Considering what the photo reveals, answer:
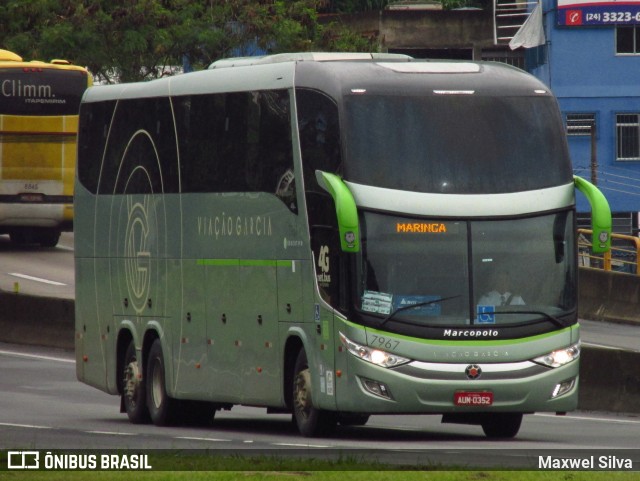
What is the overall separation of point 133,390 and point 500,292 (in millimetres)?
6329

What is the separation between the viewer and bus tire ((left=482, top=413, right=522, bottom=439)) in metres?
19.0

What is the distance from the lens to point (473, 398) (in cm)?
1767

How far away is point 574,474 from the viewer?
13.3m

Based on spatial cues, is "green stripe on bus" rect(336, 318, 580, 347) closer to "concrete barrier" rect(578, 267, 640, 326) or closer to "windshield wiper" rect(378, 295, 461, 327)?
"windshield wiper" rect(378, 295, 461, 327)

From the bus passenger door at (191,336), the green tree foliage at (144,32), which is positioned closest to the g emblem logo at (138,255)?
the bus passenger door at (191,336)

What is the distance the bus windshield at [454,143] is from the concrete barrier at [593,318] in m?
5.57

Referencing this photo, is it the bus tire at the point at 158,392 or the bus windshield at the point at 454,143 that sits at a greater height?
the bus windshield at the point at 454,143

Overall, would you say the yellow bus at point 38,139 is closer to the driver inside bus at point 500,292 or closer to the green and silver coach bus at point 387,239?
the green and silver coach bus at point 387,239

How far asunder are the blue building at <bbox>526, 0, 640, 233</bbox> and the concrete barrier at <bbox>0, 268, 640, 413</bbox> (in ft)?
73.1

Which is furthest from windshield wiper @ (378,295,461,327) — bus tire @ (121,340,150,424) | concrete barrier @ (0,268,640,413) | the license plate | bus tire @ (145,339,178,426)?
concrete barrier @ (0,268,640,413)

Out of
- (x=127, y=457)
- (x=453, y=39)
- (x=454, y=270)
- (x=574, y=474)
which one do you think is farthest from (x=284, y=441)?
(x=453, y=39)

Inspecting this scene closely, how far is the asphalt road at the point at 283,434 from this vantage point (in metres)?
16.4

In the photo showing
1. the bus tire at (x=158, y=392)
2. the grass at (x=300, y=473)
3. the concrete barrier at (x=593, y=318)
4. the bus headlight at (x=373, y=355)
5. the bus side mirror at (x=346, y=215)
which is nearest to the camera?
the grass at (x=300, y=473)

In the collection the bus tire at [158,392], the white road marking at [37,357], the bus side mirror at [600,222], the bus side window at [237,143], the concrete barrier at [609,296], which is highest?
the bus side window at [237,143]
